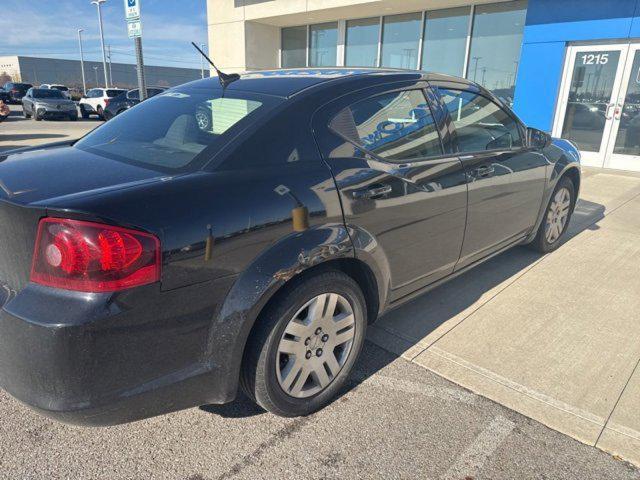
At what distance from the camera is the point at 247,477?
6.65 feet

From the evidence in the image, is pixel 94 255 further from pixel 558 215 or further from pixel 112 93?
pixel 112 93

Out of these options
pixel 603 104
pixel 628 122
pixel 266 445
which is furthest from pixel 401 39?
pixel 266 445

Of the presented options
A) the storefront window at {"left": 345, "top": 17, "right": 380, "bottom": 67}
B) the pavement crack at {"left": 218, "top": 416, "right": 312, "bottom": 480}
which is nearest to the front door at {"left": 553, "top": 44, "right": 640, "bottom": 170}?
the storefront window at {"left": 345, "top": 17, "right": 380, "bottom": 67}

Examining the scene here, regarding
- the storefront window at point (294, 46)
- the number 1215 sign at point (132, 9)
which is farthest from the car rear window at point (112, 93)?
the number 1215 sign at point (132, 9)

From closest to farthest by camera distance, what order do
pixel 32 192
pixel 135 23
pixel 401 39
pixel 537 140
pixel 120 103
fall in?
1. pixel 32 192
2. pixel 537 140
3. pixel 135 23
4. pixel 401 39
5. pixel 120 103

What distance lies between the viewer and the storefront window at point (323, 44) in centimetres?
1520

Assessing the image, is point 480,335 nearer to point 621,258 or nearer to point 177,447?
point 177,447

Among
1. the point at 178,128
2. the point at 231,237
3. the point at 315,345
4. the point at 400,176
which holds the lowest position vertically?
the point at 315,345

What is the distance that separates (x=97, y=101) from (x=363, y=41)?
15.3m

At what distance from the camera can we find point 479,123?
11.6 feet

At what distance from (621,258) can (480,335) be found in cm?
241

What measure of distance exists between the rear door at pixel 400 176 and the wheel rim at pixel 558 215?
6.11 feet

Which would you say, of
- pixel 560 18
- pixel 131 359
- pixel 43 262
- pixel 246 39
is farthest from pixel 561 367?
pixel 246 39

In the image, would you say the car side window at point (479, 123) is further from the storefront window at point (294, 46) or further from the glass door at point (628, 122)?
the storefront window at point (294, 46)
